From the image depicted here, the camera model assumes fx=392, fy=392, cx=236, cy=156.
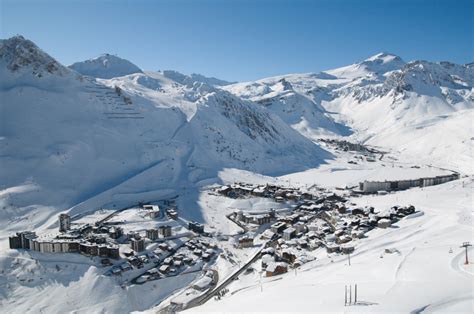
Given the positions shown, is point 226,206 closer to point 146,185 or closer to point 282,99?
point 146,185

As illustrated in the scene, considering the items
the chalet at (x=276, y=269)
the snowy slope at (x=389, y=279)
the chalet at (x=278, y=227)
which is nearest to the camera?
the snowy slope at (x=389, y=279)

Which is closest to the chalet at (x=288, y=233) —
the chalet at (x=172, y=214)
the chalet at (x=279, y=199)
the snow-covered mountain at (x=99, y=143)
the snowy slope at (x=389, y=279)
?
the snowy slope at (x=389, y=279)

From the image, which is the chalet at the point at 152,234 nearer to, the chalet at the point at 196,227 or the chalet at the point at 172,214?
the chalet at the point at 196,227

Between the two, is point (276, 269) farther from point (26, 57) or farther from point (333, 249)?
point (26, 57)

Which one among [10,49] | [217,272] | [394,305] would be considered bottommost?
[217,272]

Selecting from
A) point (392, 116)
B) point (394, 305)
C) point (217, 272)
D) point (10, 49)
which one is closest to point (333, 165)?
point (217, 272)

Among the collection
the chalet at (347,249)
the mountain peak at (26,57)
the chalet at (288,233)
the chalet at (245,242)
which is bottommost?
the chalet at (245,242)
